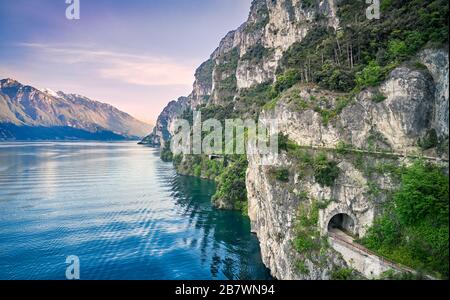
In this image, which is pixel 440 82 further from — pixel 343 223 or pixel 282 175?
pixel 282 175

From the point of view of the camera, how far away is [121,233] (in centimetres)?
4909

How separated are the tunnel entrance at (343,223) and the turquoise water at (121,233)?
9023 millimetres

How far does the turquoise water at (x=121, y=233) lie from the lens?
38.2 metres

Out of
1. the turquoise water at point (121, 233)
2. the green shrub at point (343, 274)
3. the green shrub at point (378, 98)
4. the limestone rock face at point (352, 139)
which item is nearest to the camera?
the green shrub at point (343, 274)

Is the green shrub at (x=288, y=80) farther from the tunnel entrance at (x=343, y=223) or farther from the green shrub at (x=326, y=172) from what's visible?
the tunnel entrance at (x=343, y=223)

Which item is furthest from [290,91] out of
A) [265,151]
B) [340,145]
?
[340,145]

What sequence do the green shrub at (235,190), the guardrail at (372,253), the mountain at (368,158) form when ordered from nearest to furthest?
the guardrail at (372,253) → the mountain at (368,158) → the green shrub at (235,190)

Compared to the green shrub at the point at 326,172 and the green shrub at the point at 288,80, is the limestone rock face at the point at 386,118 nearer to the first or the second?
the green shrub at the point at 326,172

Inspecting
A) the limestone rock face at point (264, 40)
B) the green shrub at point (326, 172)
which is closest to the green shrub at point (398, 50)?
the green shrub at point (326, 172)

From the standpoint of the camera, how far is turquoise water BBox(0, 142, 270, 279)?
1503 inches

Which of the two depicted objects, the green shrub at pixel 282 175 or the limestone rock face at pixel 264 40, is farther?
the limestone rock face at pixel 264 40

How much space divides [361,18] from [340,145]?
29.1 m

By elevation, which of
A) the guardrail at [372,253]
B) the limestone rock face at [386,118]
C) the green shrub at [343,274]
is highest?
the limestone rock face at [386,118]

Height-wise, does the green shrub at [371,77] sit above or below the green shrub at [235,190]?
above
